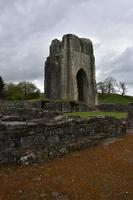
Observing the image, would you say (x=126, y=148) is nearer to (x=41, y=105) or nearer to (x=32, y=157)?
(x=32, y=157)

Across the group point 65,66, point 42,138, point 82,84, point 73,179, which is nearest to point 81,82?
point 82,84

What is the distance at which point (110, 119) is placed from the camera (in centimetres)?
1647

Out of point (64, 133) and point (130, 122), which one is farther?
point (130, 122)

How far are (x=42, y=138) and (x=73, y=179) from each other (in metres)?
3.01

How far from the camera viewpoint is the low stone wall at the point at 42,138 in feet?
31.4

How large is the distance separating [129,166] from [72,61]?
29361 millimetres

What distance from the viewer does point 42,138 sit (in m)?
10.8

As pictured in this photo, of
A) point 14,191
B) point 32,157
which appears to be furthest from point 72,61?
point 14,191

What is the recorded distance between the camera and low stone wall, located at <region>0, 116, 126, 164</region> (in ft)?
31.4

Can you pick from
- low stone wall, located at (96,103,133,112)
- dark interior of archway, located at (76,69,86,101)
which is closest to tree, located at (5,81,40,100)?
dark interior of archway, located at (76,69,86,101)

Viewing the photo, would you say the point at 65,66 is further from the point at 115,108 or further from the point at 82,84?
the point at 115,108

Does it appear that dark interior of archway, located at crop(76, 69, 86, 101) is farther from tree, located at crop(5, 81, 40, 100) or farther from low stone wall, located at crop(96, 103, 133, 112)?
tree, located at crop(5, 81, 40, 100)

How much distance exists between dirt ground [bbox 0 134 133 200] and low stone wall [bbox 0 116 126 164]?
393mm

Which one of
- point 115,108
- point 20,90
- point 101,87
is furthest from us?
point 101,87
